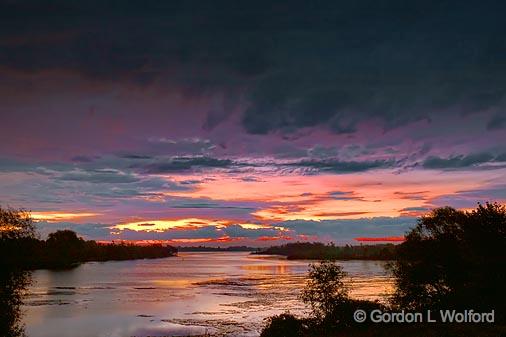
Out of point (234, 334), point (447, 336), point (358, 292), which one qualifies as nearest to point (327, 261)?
point (234, 334)

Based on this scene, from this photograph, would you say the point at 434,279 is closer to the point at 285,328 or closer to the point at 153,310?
the point at 285,328

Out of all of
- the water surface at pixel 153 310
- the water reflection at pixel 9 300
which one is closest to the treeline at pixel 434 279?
the water surface at pixel 153 310

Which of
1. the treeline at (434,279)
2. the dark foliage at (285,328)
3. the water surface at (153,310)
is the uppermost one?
the treeline at (434,279)

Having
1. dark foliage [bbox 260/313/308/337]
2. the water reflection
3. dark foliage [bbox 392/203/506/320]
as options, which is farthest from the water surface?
→ dark foliage [bbox 392/203/506/320]

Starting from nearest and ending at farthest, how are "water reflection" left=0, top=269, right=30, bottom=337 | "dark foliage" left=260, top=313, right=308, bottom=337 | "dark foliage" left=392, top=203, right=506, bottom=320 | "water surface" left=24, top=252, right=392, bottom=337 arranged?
"dark foliage" left=260, top=313, right=308, bottom=337
"dark foliage" left=392, top=203, right=506, bottom=320
"water reflection" left=0, top=269, right=30, bottom=337
"water surface" left=24, top=252, right=392, bottom=337

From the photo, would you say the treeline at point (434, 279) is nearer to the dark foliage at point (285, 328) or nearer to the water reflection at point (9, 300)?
the dark foliage at point (285, 328)

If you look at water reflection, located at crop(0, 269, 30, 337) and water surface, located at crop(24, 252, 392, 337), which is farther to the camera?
water surface, located at crop(24, 252, 392, 337)

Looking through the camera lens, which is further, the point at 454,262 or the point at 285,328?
the point at 454,262

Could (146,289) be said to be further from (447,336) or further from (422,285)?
(447,336)

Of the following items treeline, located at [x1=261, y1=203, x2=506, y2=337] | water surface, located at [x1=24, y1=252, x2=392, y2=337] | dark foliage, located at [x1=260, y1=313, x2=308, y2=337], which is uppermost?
treeline, located at [x1=261, y1=203, x2=506, y2=337]

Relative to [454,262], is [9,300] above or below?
below

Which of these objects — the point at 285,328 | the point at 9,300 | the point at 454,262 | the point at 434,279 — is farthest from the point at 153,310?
the point at 454,262

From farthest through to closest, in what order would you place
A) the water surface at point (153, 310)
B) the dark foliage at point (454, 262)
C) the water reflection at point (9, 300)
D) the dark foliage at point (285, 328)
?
the water surface at point (153, 310), the water reflection at point (9, 300), the dark foliage at point (454, 262), the dark foliage at point (285, 328)

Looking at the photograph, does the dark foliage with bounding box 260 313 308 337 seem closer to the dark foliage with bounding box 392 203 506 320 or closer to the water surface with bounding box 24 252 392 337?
the water surface with bounding box 24 252 392 337
